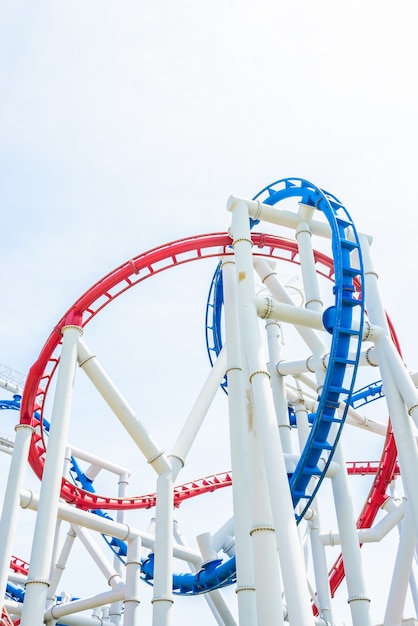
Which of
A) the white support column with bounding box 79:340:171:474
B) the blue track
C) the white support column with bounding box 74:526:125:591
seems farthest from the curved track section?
the white support column with bounding box 74:526:125:591

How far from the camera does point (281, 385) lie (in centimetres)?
995

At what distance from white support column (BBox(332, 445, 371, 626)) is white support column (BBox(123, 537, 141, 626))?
397cm

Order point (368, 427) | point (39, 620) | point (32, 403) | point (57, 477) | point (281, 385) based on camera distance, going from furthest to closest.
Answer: point (368, 427) < point (281, 385) < point (32, 403) < point (57, 477) < point (39, 620)

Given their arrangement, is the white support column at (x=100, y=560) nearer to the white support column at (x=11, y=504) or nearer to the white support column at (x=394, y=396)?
the white support column at (x=11, y=504)

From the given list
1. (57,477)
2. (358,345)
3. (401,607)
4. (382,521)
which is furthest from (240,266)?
(382,521)

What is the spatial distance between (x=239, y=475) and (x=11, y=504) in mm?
3205

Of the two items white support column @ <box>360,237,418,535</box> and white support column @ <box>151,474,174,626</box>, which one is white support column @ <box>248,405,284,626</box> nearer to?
white support column @ <box>360,237,418,535</box>

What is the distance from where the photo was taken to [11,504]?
844cm

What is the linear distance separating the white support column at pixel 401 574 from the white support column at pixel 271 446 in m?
2.48

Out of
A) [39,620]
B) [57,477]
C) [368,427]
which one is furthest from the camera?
[368,427]

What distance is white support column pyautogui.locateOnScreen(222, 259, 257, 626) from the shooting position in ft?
22.3

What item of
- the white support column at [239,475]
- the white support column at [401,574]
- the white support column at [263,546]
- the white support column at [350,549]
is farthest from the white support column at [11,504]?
the white support column at [401,574]

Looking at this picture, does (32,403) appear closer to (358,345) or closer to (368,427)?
(358,345)

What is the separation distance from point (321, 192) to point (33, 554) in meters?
5.62
